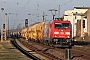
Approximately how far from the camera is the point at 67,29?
34688 mm

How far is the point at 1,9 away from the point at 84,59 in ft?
147

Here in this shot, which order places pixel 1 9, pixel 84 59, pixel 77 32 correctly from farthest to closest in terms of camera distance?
pixel 77 32 < pixel 1 9 < pixel 84 59

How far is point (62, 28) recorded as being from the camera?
34781mm

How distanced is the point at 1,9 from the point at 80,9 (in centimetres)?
5484

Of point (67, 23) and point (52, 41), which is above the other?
point (67, 23)

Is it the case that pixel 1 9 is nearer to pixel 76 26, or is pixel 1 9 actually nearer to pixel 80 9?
pixel 76 26

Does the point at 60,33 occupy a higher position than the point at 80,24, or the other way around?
the point at 80,24

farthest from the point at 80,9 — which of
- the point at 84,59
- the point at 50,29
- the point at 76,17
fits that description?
the point at 84,59

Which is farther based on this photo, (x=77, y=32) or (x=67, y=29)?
(x=77, y=32)

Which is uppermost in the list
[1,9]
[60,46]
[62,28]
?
[1,9]

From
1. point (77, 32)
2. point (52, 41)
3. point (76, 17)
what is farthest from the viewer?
point (76, 17)

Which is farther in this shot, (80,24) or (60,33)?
(80,24)

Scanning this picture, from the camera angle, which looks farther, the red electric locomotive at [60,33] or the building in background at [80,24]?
the building in background at [80,24]

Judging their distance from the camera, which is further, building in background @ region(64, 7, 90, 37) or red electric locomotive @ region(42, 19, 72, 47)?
Answer: building in background @ region(64, 7, 90, 37)
